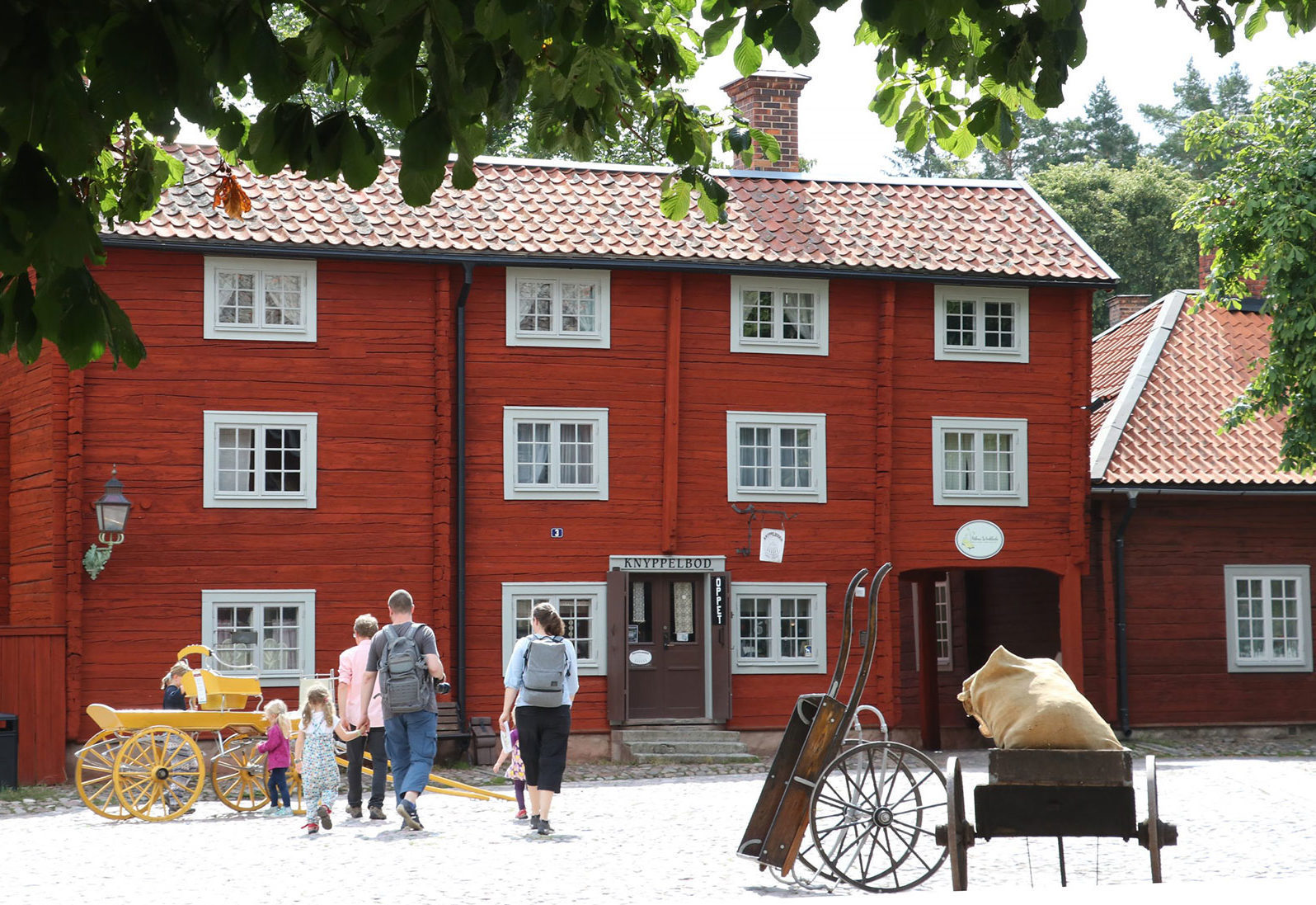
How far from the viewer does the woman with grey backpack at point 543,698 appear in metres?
11.7

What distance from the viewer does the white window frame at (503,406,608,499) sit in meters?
20.5

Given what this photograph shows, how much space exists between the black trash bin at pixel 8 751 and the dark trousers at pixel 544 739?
307 inches

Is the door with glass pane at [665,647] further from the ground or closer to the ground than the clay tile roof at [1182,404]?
closer to the ground

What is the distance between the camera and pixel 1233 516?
23.4 metres

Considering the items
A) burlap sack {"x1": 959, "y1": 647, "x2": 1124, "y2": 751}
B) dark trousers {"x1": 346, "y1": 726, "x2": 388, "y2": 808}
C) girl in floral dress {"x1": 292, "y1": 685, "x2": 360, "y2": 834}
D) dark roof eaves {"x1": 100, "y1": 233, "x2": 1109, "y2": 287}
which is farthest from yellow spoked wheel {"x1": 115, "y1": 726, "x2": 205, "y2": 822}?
burlap sack {"x1": 959, "y1": 647, "x2": 1124, "y2": 751}

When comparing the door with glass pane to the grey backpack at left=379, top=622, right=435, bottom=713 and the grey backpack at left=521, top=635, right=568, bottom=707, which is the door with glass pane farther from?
the grey backpack at left=521, top=635, right=568, bottom=707

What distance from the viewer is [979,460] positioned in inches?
872

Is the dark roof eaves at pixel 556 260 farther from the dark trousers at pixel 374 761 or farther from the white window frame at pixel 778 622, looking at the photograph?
the dark trousers at pixel 374 761

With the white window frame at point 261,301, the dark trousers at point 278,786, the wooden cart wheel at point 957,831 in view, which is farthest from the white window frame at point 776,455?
the wooden cart wheel at point 957,831

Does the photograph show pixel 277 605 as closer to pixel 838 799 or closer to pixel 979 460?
pixel 979 460

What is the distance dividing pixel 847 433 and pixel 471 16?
17.7m

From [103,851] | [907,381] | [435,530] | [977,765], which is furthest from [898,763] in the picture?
[907,381]

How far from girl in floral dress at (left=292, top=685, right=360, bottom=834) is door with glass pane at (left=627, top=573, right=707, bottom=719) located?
317 inches

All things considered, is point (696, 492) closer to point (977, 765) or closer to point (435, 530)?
point (435, 530)
